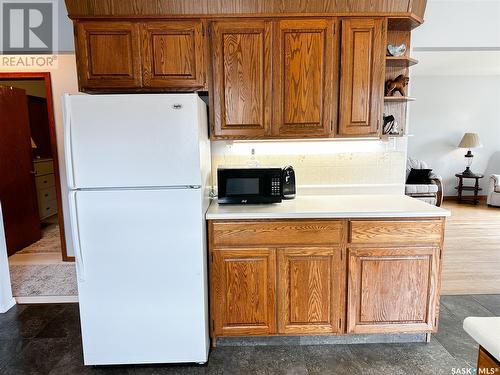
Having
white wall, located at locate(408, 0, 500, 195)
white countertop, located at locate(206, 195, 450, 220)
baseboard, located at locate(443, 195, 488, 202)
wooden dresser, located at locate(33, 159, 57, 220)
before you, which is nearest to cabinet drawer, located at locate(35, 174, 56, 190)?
wooden dresser, located at locate(33, 159, 57, 220)

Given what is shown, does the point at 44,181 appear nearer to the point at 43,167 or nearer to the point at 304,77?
the point at 43,167

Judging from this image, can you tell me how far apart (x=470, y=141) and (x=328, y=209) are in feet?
19.1

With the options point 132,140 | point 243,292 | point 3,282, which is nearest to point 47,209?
point 3,282

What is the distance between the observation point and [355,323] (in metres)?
2.19

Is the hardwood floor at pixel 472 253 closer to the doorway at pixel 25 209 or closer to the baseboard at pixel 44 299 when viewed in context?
the baseboard at pixel 44 299

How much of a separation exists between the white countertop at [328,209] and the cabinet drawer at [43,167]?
12.9 feet

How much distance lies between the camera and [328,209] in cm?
219

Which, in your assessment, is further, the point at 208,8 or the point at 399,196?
the point at 399,196

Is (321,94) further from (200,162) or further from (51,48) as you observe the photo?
(51,48)

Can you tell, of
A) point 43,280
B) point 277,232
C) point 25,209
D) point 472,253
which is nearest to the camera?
point 277,232

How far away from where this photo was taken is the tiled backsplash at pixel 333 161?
8.76ft

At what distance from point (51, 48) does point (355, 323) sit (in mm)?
3280

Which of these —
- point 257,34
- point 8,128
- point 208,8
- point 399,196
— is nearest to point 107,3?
point 208,8

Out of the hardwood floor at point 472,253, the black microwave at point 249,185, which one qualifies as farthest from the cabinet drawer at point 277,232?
the hardwood floor at point 472,253
